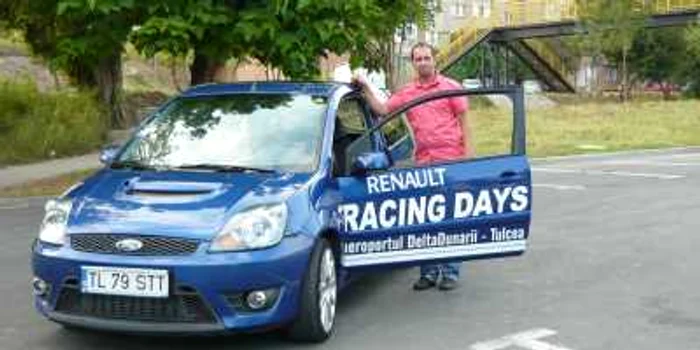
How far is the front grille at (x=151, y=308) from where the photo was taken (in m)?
5.80

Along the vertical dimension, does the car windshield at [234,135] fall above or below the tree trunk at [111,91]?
above

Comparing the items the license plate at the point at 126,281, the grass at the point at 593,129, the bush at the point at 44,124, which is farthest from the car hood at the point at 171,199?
the grass at the point at 593,129

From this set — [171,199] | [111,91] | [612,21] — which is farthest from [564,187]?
[612,21]

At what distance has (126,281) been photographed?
18.9 ft

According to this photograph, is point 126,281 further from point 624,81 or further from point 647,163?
point 624,81

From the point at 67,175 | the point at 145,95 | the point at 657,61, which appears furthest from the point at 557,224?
the point at 657,61

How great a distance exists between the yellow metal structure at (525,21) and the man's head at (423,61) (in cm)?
4431

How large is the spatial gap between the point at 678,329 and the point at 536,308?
3.20ft

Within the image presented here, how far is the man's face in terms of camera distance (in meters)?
8.04

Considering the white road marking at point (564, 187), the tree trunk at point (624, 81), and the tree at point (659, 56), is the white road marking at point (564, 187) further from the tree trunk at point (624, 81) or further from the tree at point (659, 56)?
the tree at point (659, 56)

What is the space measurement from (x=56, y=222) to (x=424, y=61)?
3.03 meters

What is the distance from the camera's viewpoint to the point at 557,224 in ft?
38.3

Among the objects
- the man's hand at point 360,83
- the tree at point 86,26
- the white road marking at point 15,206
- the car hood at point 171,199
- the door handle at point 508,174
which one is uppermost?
the tree at point 86,26

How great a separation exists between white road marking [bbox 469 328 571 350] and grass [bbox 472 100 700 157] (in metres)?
12.8
